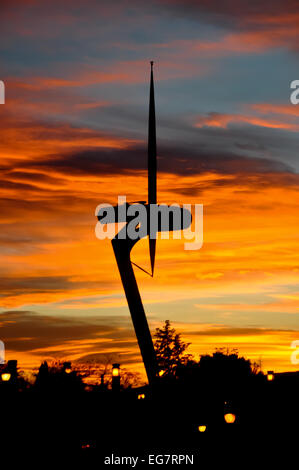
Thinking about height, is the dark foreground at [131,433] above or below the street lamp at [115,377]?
below

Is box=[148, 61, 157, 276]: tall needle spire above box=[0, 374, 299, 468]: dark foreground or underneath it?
above

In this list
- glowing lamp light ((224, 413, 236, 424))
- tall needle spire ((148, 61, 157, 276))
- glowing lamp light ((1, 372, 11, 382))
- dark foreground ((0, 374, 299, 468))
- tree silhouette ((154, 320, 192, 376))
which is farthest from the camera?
tree silhouette ((154, 320, 192, 376))

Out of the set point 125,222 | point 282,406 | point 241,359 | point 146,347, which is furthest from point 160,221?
point 241,359

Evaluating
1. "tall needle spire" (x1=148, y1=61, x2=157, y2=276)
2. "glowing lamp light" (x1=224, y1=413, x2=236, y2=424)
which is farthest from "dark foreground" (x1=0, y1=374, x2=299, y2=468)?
"tall needle spire" (x1=148, y1=61, x2=157, y2=276)

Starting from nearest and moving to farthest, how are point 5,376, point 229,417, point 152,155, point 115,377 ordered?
point 229,417 < point 5,376 < point 152,155 < point 115,377

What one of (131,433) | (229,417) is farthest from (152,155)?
(229,417)

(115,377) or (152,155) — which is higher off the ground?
(152,155)

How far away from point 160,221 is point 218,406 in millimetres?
34364

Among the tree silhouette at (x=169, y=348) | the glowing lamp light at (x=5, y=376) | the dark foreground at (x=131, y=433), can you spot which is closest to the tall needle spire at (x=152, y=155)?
the dark foreground at (x=131, y=433)

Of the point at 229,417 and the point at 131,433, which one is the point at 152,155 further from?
the point at 229,417

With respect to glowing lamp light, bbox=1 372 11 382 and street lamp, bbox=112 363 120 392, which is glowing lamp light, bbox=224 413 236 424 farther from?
street lamp, bbox=112 363 120 392

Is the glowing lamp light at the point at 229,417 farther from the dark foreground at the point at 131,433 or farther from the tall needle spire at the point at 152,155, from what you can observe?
the tall needle spire at the point at 152,155

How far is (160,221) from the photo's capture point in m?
48.0
